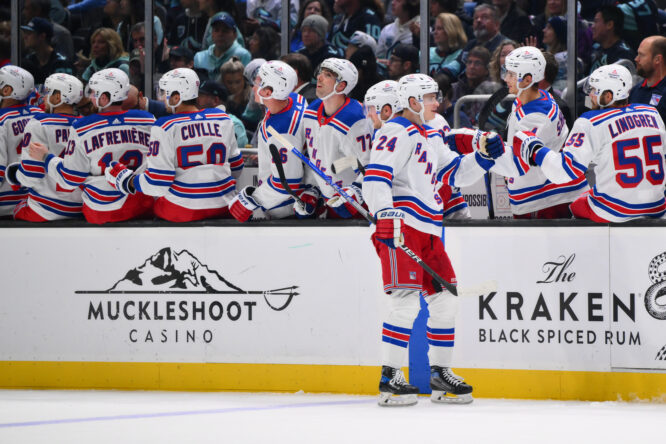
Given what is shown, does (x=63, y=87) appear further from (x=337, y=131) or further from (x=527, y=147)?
(x=527, y=147)

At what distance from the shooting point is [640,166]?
4918 millimetres

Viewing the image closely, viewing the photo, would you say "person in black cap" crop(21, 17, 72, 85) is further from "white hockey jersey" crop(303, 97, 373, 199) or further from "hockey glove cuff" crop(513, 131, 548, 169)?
"hockey glove cuff" crop(513, 131, 548, 169)

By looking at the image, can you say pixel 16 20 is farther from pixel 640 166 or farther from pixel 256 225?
pixel 640 166

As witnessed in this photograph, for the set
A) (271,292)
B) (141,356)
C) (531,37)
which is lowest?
(141,356)

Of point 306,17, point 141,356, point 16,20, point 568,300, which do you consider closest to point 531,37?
point 306,17

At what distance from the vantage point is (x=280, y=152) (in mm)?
5391

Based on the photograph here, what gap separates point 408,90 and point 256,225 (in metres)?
1.10

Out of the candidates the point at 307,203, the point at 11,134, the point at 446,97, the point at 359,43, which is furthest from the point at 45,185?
the point at 446,97

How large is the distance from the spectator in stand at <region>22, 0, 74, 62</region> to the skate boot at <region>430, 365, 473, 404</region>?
12.3ft

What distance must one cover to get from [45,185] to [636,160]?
3149 mm

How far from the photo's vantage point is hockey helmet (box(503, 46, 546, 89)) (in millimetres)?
5238

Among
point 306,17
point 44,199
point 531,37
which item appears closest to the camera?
point 44,199

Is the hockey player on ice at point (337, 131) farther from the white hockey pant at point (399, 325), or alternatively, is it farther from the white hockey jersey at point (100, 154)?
the white hockey jersey at point (100, 154)

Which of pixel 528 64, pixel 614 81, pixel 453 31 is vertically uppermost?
pixel 453 31
